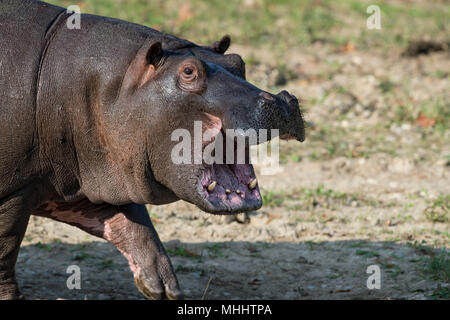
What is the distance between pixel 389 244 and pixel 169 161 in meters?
2.29

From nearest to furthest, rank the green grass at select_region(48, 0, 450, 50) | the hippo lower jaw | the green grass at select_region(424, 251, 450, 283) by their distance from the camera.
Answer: the hippo lower jaw < the green grass at select_region(424, 251, 450, 283) < the green grass at select_region(48, 0, 450, 50)

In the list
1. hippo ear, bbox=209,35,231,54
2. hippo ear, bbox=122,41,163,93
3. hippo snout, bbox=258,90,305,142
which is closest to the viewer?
hippo snout, bbox=258,90,305,142

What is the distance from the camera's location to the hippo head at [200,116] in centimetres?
358

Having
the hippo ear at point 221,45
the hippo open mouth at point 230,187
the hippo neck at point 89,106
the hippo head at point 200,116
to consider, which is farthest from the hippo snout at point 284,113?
the hippo neck at point 89,106

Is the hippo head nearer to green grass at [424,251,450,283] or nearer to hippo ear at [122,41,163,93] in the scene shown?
hippo ear at [122,41,163,93]

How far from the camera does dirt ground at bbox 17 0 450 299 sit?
507 cm

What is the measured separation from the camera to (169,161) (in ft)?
12.5

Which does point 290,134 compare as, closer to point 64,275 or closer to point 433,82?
point 64,275

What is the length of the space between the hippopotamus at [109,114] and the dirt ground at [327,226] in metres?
1.08

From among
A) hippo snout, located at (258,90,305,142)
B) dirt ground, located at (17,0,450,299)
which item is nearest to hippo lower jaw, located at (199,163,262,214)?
hippo snout, located at (258,90,305,142)

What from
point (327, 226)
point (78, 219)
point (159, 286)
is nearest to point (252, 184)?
point (159, 286)

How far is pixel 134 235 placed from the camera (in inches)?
174

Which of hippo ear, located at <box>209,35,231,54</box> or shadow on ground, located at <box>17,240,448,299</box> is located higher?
hippo ear, located at <box>209,35,231,54</box>

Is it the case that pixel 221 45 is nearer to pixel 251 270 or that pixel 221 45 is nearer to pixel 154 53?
pixel 154 53
